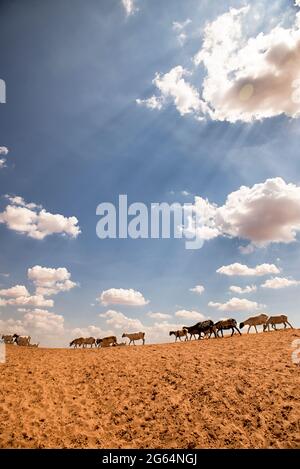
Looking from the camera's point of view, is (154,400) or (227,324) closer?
(154,400)

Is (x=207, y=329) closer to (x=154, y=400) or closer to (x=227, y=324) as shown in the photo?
(x=227, y=324)

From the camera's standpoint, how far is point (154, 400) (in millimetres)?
16016

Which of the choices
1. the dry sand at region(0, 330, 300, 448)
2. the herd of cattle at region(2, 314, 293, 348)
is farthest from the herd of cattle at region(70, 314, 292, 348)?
the dry sand at region(0, 330, 300, 448)

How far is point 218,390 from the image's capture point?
16188mm

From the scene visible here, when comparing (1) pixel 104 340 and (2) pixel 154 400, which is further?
(1) pixel 104 340

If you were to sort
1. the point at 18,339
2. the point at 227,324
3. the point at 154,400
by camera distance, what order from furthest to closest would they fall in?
the point at 18,339 < the point at 227,324 < the point at 154,400

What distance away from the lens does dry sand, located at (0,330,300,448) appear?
13.3 m

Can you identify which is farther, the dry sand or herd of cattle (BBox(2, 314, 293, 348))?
herd of cattle (BBox(2, 314, 293, 348))

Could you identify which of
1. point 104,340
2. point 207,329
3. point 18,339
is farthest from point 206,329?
point 18,339

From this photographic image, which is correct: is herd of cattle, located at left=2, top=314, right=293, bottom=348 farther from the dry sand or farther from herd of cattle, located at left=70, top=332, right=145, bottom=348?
the dry sand

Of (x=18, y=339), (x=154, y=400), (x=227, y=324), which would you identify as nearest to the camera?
(x=154, y=400)

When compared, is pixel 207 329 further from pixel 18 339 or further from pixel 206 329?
pixel 18 339
